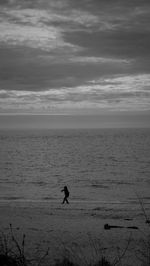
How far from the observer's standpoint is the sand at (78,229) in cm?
1221

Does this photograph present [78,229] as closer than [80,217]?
Yes

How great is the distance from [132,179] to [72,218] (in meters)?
23.6

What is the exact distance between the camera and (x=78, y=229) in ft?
56.3

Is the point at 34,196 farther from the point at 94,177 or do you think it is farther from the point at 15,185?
the point at 94,177

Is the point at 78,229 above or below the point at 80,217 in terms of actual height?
below

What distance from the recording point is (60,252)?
39.8 feet

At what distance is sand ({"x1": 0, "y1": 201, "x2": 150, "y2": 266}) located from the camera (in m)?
12.2

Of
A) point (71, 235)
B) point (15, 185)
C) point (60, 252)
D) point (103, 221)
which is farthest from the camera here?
point (15, 185)

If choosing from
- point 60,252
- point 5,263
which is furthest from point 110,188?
point 5,263

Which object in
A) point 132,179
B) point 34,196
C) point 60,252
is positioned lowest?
point 60,252

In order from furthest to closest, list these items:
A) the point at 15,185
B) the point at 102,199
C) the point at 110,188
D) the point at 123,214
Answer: the point at 15,185 → the point at 110,188 → the point at 102,199 → the point at 123,214

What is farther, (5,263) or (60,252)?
(60,252)

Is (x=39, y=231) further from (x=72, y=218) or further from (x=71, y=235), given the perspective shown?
(x=72, y=218)

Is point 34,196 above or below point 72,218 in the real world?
above
